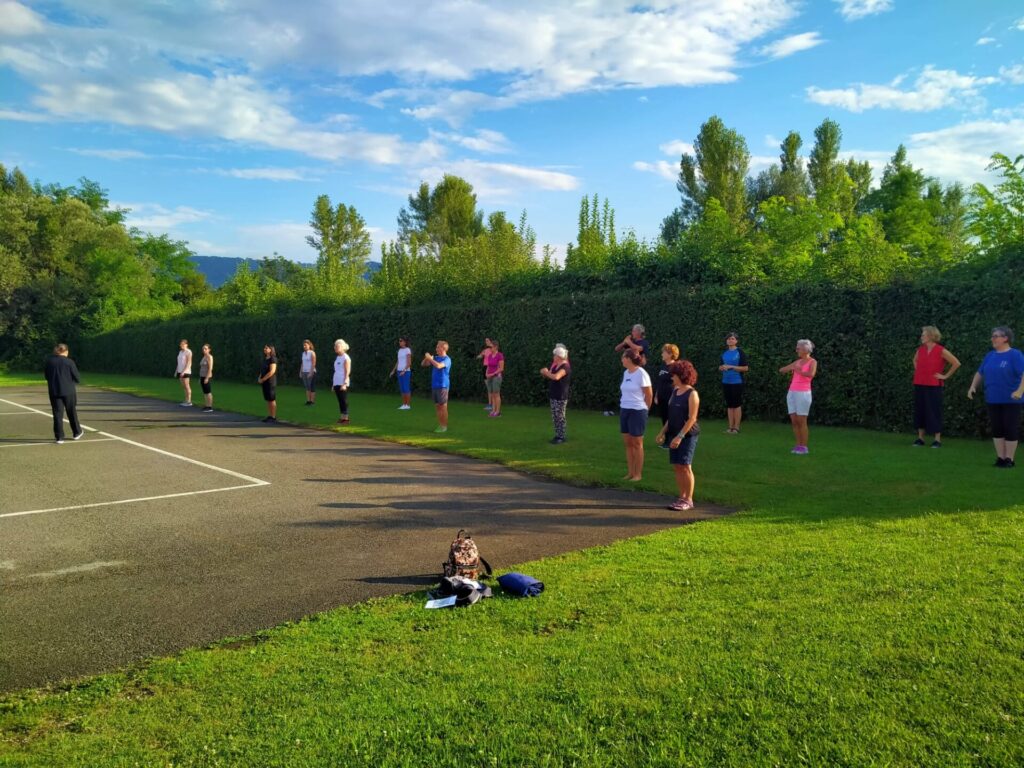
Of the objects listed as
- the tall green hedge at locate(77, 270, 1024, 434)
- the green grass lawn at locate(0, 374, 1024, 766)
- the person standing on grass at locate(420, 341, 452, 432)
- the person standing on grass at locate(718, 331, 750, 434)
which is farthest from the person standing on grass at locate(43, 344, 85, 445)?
the person standing on grass at locate(718, 331, 750, 434)

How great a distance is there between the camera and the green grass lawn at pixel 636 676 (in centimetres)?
324

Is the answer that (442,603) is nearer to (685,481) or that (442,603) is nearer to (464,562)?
(464,562)

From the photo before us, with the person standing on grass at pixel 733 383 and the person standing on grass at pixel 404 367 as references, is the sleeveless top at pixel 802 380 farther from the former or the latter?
the person standing on grass at pixel 404 367

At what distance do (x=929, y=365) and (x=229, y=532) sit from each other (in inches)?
413

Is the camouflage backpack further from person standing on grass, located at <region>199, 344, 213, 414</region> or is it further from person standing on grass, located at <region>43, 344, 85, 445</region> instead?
person standing on grass, located at <region>199, 344, 213, 414</region>

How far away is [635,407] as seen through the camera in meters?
9.51

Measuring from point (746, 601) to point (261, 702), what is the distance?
3.07 metres

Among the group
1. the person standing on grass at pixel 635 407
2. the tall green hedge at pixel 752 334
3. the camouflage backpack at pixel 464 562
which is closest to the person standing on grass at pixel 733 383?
the tall green hedge at pixel 752 334

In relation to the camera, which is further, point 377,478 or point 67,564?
point 377,478

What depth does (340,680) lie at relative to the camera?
395cm

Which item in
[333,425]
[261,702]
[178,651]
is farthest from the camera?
[333,425]

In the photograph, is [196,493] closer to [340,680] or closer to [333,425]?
[340,680]

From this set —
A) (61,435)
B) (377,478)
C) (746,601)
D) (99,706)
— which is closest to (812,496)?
(746,601)

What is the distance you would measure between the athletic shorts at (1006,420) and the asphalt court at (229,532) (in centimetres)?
486
